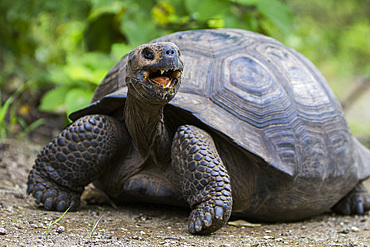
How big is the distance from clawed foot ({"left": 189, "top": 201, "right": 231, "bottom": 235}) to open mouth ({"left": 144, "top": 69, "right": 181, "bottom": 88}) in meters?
0.70

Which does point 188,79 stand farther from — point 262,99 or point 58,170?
point 58,170

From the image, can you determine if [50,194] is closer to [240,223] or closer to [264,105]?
[240,223]

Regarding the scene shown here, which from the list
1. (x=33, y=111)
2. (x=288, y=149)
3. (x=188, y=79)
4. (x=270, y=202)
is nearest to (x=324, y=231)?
(x=270, y=202)

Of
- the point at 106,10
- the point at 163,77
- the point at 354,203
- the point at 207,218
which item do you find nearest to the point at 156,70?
the point at 163,77

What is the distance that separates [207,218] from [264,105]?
0.94m

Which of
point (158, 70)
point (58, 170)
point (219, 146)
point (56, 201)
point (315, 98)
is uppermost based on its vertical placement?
point (315, 98)

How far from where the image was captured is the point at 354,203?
3656mm

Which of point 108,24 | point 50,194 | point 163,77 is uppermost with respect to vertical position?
point 108,24

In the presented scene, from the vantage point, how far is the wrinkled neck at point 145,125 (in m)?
2.48

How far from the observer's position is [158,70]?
2186 mm

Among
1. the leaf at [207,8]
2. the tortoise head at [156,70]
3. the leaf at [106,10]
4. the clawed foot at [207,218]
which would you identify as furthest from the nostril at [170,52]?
the leaf at [106,10]

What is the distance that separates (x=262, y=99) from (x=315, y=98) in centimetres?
55

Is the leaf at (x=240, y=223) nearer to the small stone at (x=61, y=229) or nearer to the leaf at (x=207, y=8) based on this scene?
the small stone at (x=61, y=229)

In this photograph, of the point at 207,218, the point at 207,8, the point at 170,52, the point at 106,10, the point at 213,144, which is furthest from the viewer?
the point at 106,10
